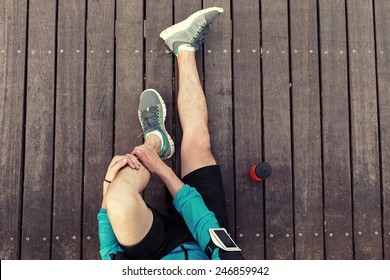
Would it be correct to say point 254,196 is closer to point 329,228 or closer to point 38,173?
point 329,228

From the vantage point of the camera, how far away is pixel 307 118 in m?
2.25

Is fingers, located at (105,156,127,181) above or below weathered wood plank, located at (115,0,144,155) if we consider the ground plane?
below

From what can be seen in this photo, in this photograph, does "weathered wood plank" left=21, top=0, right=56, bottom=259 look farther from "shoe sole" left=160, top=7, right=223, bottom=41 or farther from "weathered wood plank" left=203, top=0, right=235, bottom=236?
"weathered wood plank" left=203, top=0, right=235, bottom=236

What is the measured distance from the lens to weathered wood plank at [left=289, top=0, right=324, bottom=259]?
219cm

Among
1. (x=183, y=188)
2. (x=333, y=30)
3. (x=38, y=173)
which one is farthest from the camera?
(x=333, y=30)

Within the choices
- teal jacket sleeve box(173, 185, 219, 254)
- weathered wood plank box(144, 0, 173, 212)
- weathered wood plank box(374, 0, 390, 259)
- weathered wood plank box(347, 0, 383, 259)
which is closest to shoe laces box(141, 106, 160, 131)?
weathered wood plank box(144, 0, 173, 212)

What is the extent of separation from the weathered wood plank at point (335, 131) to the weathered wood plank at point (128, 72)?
104 cm

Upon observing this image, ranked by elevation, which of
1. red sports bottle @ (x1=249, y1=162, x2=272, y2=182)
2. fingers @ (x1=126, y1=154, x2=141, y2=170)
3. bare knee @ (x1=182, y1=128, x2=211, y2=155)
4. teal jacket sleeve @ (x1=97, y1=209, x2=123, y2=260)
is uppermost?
bare knee @ (x1=182, y1=128, x2=211, y2=155)

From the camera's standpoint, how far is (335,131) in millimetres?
2250

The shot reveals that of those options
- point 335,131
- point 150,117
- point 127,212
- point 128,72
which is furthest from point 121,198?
point 335,131

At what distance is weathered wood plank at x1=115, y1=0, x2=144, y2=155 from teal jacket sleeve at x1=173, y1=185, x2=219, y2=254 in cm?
48

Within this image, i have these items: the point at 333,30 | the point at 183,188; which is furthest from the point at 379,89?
the point at 183,188

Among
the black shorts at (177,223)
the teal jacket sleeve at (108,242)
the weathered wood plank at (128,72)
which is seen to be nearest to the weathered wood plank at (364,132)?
the black shorts at (177,223)
